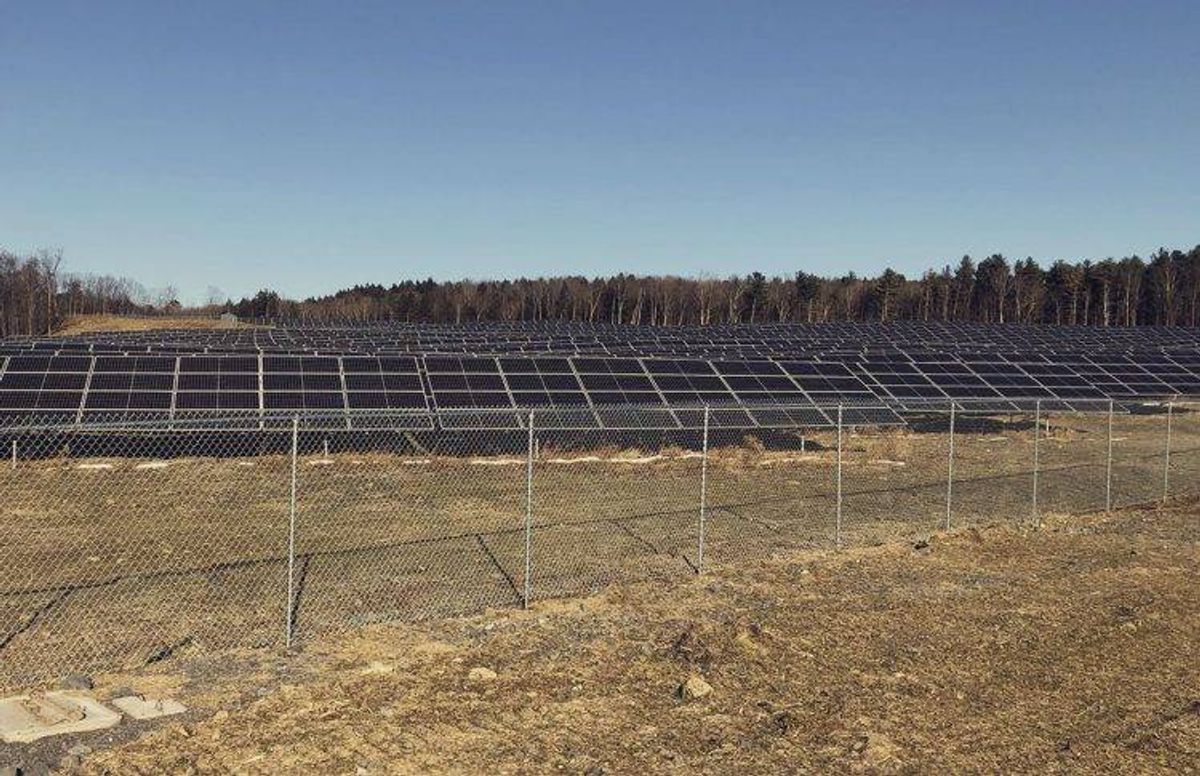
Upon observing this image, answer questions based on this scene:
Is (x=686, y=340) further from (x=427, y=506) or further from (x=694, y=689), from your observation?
(x=694, y=689)

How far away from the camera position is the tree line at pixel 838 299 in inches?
4956

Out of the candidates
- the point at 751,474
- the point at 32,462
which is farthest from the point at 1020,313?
the point at 32,462

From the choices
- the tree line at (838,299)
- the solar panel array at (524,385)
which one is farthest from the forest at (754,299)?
the solar panel array at (524,385)

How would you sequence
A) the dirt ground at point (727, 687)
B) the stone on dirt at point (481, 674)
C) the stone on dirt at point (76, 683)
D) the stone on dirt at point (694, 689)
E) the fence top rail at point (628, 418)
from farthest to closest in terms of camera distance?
the fence top rail at point (628, 418), the stone on dirt at point (481, 674), the stone on dirt at point (694, 689), the stone on dirt at point (76, 683), the dirt ground at point (727, 687)

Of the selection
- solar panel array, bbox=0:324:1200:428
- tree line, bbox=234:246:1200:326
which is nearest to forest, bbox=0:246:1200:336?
tree line, bbox=234:246:1200:326

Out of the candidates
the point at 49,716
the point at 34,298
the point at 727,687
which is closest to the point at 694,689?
the point at 727,687

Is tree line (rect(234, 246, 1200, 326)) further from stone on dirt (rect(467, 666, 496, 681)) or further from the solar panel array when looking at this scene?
stone on dirt (rect(467, 666, 496, 681))

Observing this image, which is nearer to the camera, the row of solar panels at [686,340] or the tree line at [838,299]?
the row of solar panels at [686,340]

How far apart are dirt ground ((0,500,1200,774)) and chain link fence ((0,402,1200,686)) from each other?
1.16m

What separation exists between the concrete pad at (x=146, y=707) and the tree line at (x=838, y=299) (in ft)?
410

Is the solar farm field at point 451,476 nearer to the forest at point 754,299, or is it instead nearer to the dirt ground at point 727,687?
the dirt ground at point 727,687

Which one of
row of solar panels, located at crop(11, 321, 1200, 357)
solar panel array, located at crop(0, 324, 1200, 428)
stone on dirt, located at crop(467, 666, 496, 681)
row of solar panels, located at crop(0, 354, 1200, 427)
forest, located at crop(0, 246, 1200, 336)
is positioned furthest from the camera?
forest, located at crop(0, 246, 1200, 336)

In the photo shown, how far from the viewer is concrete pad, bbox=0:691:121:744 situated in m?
7.45

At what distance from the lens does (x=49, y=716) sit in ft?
25.5
